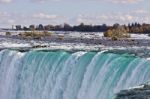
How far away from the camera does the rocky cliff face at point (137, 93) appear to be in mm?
18453

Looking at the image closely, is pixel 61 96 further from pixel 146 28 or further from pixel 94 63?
pixel 146 28

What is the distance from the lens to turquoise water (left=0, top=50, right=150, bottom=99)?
2341 centimetres

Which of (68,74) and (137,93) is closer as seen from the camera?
(137,93)

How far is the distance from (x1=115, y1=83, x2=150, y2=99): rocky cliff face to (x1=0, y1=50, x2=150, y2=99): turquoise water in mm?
2004

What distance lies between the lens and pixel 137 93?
1892 centimetres

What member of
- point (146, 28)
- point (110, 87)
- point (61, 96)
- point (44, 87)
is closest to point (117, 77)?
point (110, 87)

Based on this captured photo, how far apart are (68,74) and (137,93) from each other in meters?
9.82

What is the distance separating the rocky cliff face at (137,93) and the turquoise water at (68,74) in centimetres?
200

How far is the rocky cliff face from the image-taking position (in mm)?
18453

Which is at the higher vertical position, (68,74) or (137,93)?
(137,93)

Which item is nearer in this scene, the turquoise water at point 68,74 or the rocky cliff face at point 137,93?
the rocky cliff face at point 137,93

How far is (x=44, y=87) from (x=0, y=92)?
5.12 meters

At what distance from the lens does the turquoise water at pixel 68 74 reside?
23406mm

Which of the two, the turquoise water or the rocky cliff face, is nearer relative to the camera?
the rocky cliff face
